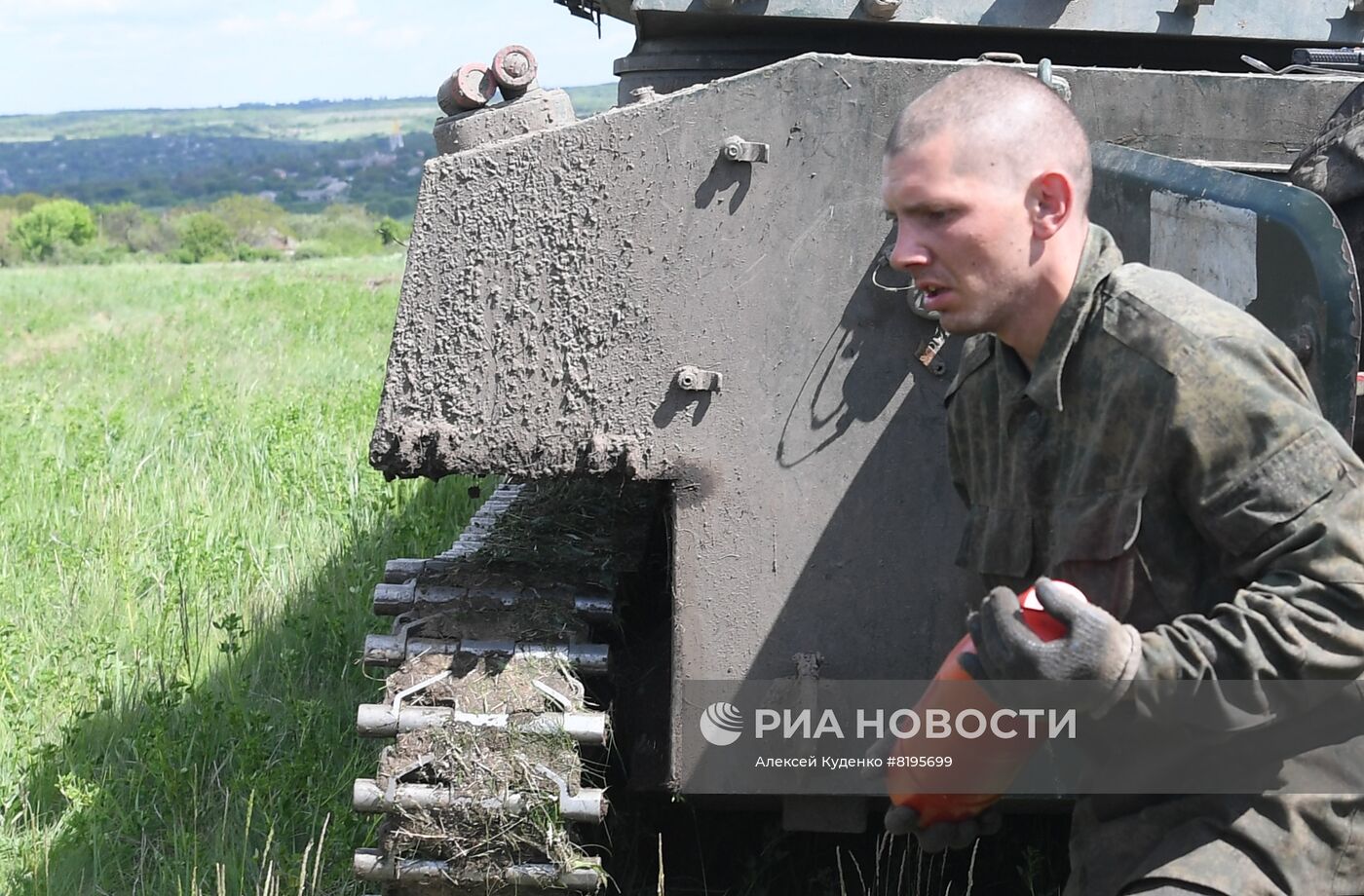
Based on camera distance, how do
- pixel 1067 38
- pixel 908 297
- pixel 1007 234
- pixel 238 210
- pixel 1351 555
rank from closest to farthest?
1. pixel 1351 555
2. pixel 1007 234
3. pixel 908 297
4. pixel 1067 38
5. pixel 238 210

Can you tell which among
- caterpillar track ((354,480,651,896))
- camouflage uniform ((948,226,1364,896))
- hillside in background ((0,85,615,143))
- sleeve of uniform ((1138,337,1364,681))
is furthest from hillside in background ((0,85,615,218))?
sleeve of uniform ((1138,337,1364,681))

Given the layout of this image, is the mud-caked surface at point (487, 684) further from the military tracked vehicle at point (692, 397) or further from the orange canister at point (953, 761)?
the orange canister at point (953, 761)

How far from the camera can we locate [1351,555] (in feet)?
6.61

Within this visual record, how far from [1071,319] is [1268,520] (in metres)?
0.37

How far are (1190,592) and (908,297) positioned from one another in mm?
998

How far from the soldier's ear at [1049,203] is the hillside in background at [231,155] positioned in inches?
2133

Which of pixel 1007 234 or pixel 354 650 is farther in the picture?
pixel 354 650

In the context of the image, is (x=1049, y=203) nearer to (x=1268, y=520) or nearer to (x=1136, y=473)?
(x=1136, y=473)

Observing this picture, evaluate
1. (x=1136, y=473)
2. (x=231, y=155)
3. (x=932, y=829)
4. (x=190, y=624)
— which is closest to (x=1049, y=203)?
(x=1136, y=473)

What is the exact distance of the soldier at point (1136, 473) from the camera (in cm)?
201

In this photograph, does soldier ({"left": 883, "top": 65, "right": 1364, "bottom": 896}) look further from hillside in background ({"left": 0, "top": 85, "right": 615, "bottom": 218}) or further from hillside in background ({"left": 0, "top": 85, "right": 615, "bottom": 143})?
hillside in background ({"left": 0, "top": 85, "right": 615, "bottom": 143})

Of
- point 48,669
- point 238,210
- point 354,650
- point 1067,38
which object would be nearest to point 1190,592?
point 1067,38

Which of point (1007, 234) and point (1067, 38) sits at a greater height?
point (1067, 38)

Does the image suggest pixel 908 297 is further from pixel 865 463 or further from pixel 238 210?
pixel 238 210
